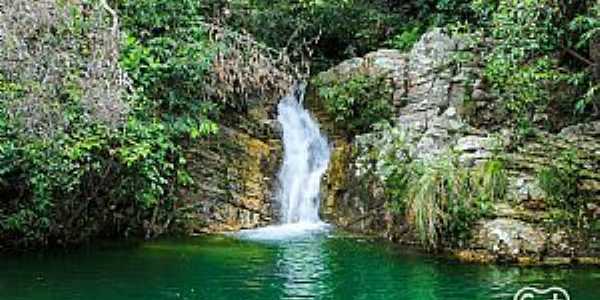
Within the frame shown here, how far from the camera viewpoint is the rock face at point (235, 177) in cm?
1302

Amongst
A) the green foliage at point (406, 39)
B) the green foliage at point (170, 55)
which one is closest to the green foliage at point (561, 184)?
the green foliage at point (170, 55)

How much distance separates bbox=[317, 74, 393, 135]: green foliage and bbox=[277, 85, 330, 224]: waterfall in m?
0.62

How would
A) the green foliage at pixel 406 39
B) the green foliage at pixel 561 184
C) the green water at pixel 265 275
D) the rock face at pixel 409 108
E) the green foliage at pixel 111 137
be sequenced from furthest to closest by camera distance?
the green foliage at pixel 406 39 → the rock face at pixel 409 108 → the green foliage at pixel 561 184 → the green foliage at pixel 111 137 → the green water at pixel 265 275

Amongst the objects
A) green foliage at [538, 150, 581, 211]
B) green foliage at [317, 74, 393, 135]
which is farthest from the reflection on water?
green foliage at [317, 74, 393, 135]

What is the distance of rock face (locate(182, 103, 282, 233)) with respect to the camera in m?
13.0

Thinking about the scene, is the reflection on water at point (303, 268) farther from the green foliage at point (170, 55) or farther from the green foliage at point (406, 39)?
the green foliage at point (406, 39)

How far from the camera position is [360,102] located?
14.5m

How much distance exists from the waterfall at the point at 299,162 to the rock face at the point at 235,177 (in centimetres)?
21

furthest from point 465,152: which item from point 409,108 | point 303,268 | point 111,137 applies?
point 111,137

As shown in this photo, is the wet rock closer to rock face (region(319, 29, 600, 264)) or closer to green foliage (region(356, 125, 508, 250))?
rock face (region(319, 29, 600, 264))

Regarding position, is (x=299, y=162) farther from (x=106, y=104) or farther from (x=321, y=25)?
(x=106, y=104)

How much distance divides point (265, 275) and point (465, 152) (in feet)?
12.1

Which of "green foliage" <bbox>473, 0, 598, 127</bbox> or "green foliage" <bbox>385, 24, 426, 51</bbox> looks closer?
"green foliage" <bbox>473, 0, 598, 127</bbox>

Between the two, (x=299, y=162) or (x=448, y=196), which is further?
(x=299, y=162)
